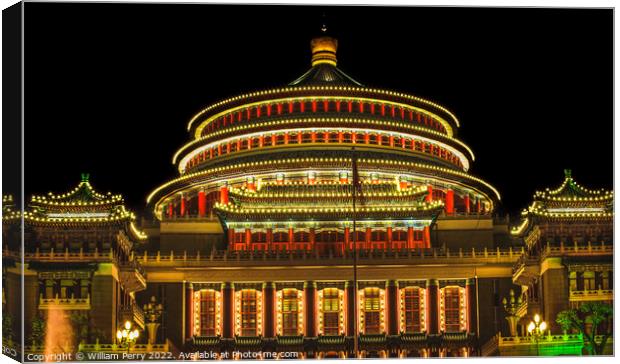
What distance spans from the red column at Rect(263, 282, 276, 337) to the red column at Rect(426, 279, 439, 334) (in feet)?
17.9

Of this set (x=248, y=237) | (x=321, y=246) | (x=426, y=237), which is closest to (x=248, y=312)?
(x=248, y=237)

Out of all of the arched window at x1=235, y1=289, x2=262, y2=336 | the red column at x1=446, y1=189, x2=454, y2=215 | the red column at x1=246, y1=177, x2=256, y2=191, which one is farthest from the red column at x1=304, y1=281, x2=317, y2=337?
the red column at x1=446, y1=189, x2=454, y2=215

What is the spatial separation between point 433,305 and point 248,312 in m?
6.55

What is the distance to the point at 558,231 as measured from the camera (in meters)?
42.2

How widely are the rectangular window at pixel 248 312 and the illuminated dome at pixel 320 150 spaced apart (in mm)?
4410

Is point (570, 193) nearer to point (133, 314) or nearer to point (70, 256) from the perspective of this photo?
point (133, 314)

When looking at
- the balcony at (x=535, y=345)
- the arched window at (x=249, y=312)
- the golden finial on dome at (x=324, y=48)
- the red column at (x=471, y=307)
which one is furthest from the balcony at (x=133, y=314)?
the balcony at (x=535, y=345)

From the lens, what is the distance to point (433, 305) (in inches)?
1689

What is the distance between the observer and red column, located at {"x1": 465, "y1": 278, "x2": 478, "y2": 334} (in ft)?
140

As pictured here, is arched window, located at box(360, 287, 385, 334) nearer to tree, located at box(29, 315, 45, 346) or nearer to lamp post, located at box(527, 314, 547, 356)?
lamp post, located at box(527, 314, 547, 356)

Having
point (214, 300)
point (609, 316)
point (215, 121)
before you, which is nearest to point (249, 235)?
point (214, 300)

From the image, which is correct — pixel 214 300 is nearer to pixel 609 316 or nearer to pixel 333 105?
pixel 333 105

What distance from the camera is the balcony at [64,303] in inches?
1496

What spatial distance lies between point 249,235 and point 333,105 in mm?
8008
